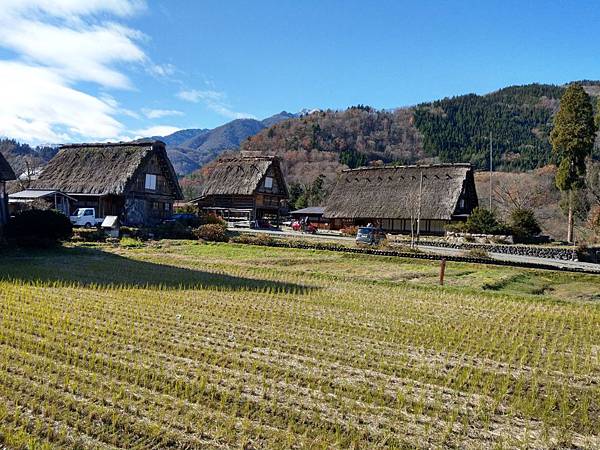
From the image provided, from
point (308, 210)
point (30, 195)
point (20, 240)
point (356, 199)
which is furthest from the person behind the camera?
point (308, 210)

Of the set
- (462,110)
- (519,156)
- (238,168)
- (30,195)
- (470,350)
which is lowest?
(470,350)

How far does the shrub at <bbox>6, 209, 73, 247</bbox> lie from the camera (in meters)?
19.6

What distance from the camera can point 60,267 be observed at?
1513 cm

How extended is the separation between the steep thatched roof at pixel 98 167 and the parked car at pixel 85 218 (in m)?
2.00

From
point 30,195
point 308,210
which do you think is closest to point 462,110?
point 308,210

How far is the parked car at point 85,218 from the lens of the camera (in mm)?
29750

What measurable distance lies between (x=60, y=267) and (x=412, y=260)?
13248mm

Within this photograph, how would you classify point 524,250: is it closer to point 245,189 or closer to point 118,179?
point 245,189

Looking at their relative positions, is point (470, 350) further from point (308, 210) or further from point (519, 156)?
point (519, 156)

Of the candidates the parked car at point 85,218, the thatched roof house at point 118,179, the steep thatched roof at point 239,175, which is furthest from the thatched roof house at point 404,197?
the parked car at point 85,218

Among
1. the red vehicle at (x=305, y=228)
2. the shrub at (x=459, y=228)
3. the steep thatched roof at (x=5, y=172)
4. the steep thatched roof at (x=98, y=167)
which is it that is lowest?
the red vehicle at (x=305, y=228)

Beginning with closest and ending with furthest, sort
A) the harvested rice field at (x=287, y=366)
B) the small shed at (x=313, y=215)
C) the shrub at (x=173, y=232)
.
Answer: the harvested rice field at (x=287, y=366) < the shrub at (x=173, y=232) < the small shed at (x=313, y=215)

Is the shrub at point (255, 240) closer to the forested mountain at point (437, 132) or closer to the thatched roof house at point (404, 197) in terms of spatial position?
the thatched roof house at point (404, 197)

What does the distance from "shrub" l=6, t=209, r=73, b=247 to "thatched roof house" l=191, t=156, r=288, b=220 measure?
2218cm
